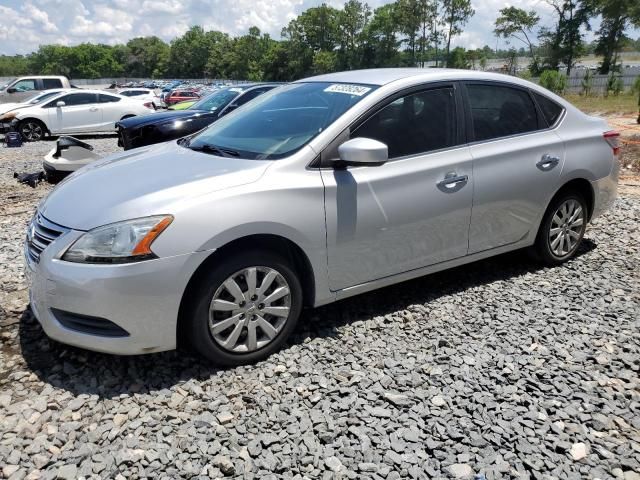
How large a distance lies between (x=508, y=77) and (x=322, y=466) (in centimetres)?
348

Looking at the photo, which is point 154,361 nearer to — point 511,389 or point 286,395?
point 286,395

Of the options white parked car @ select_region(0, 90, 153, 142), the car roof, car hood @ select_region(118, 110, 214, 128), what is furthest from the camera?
white parked car @ select_region(0, 90, 153, 142)

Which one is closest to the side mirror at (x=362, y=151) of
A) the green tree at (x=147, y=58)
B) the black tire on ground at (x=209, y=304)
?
the black tire on ground at (x=209, y=304)

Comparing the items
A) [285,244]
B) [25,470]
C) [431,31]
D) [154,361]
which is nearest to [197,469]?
[25,470]

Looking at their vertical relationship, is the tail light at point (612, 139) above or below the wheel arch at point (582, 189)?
above

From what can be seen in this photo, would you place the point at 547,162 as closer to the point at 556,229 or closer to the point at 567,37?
the point at 556,229

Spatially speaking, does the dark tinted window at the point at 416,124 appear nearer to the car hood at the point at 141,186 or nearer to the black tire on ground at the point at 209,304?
the car hood at the point at 141,186

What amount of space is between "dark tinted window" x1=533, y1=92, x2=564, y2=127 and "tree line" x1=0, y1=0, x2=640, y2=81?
4662cm

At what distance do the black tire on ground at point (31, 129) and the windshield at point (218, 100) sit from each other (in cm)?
777

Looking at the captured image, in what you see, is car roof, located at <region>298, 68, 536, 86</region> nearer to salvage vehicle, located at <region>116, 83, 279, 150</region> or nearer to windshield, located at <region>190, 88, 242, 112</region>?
salvage vehicle, located at <region>116, 83, 279, 150</region>

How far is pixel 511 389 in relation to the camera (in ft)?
9.93

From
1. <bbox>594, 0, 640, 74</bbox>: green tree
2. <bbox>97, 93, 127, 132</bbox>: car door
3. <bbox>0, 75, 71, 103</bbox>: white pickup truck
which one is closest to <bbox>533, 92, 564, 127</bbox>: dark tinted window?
<bbox>97, 93, 127, 132</bbox>: car door

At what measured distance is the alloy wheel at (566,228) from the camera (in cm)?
463

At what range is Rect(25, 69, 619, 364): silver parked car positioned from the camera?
2.85 meters
